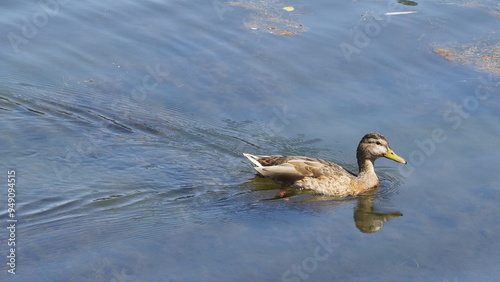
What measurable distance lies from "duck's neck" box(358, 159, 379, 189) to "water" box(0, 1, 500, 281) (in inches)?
7.0

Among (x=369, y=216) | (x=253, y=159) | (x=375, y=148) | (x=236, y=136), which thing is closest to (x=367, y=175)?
(x=375, y=148)

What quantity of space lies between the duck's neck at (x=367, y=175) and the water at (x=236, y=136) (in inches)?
7.0

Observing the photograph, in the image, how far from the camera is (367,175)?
37.2 feet

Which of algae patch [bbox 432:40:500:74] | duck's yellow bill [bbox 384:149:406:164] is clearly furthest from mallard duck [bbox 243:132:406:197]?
algae patch [bbox 432:40:500:74]

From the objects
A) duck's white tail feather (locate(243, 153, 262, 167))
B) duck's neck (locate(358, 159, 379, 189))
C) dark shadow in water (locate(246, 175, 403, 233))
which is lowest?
dark shadow in water (locate(246, 175, 403, 233))

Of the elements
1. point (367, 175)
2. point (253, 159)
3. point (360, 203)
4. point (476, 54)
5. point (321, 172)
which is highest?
point (476, 54)

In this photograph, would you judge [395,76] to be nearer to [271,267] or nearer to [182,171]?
[182,171]

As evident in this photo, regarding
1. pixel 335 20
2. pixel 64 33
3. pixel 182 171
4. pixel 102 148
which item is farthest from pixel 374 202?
pixel 64 33

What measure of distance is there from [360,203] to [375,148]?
837 mm

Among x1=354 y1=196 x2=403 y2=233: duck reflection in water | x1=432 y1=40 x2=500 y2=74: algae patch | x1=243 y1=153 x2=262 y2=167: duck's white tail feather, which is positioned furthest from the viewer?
x1=432 y1=40 x2=500 y2=74: algae patch

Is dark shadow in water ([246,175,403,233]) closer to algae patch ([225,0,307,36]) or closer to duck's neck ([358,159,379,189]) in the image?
duck's neck ([358,159,379,189])

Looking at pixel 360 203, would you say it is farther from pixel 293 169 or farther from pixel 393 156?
pixel 293 169

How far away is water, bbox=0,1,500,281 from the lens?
892 centimetres

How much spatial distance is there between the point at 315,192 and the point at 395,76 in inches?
134
